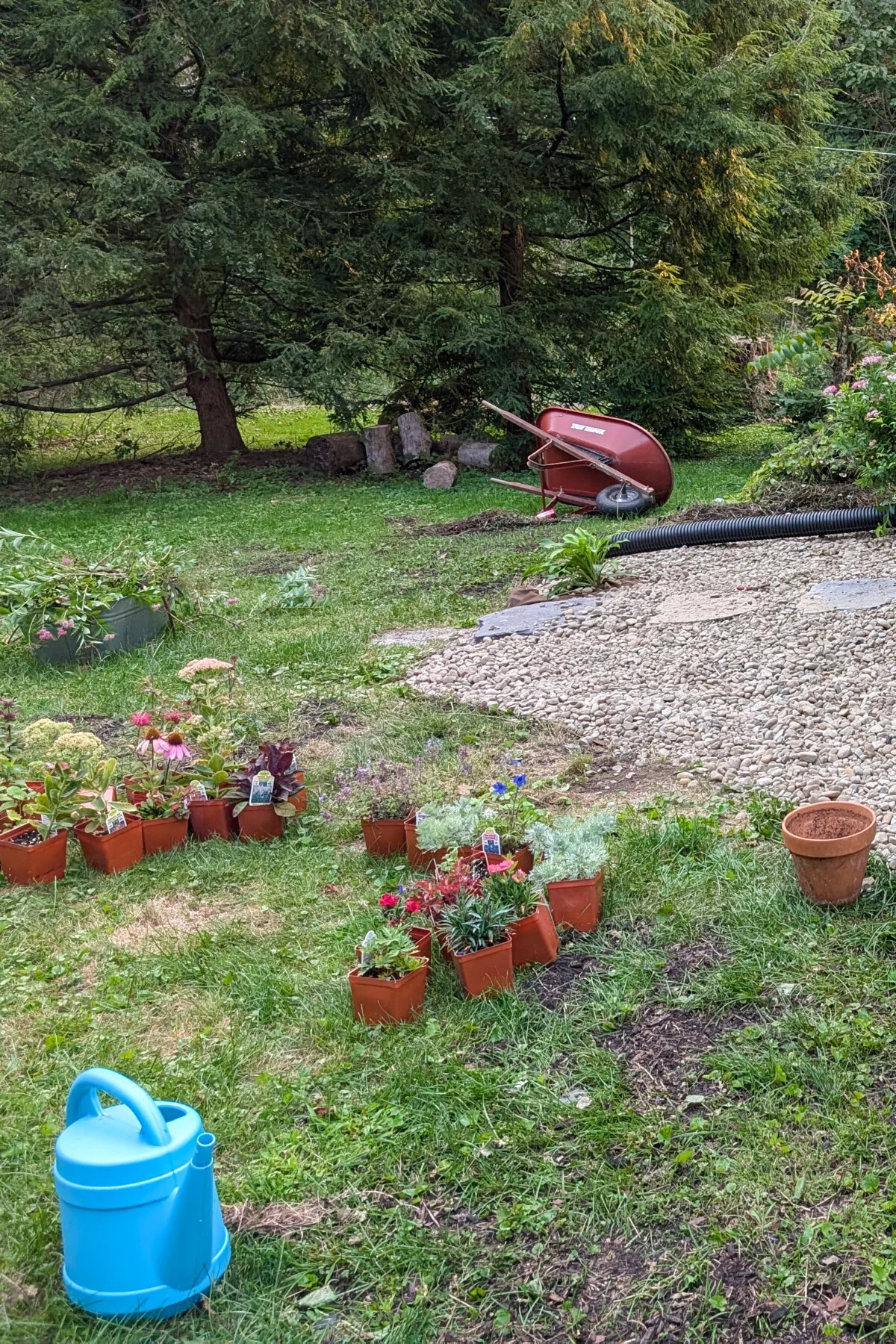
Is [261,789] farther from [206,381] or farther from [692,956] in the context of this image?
[206,381]

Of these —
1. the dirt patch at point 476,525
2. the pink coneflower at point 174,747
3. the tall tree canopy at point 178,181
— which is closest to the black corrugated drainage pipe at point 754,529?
the dirt patch at point 476,525

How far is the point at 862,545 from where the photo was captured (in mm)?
6656

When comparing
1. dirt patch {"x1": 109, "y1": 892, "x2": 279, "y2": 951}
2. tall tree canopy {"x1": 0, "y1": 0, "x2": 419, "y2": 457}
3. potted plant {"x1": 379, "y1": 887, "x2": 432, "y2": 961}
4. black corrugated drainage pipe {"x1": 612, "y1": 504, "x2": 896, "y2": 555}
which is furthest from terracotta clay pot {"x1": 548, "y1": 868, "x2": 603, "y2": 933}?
tall tree canopy {"x1": 0, "y1": 0, "x2": 419, "y2": 457}

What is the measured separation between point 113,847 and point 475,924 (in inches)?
55.7

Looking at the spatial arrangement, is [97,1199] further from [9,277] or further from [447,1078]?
[9,277]

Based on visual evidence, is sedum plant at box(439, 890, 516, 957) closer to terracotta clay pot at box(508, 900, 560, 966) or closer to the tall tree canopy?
terracotta clay pot at box(508, 900, 560, 966)

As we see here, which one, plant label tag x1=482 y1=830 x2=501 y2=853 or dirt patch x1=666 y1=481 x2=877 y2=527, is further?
dirt patch x1=666 y1=481 x2=877 y2=527

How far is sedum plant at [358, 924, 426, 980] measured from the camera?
2.60m

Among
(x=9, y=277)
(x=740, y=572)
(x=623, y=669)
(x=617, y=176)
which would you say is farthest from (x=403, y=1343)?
(x=617, y=176)

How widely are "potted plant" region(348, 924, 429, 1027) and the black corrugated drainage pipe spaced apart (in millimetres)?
4884

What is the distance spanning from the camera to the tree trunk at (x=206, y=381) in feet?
42.8

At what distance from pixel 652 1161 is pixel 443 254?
1190cm

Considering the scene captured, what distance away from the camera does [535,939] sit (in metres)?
2.75

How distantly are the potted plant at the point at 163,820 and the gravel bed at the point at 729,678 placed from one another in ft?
4.93
